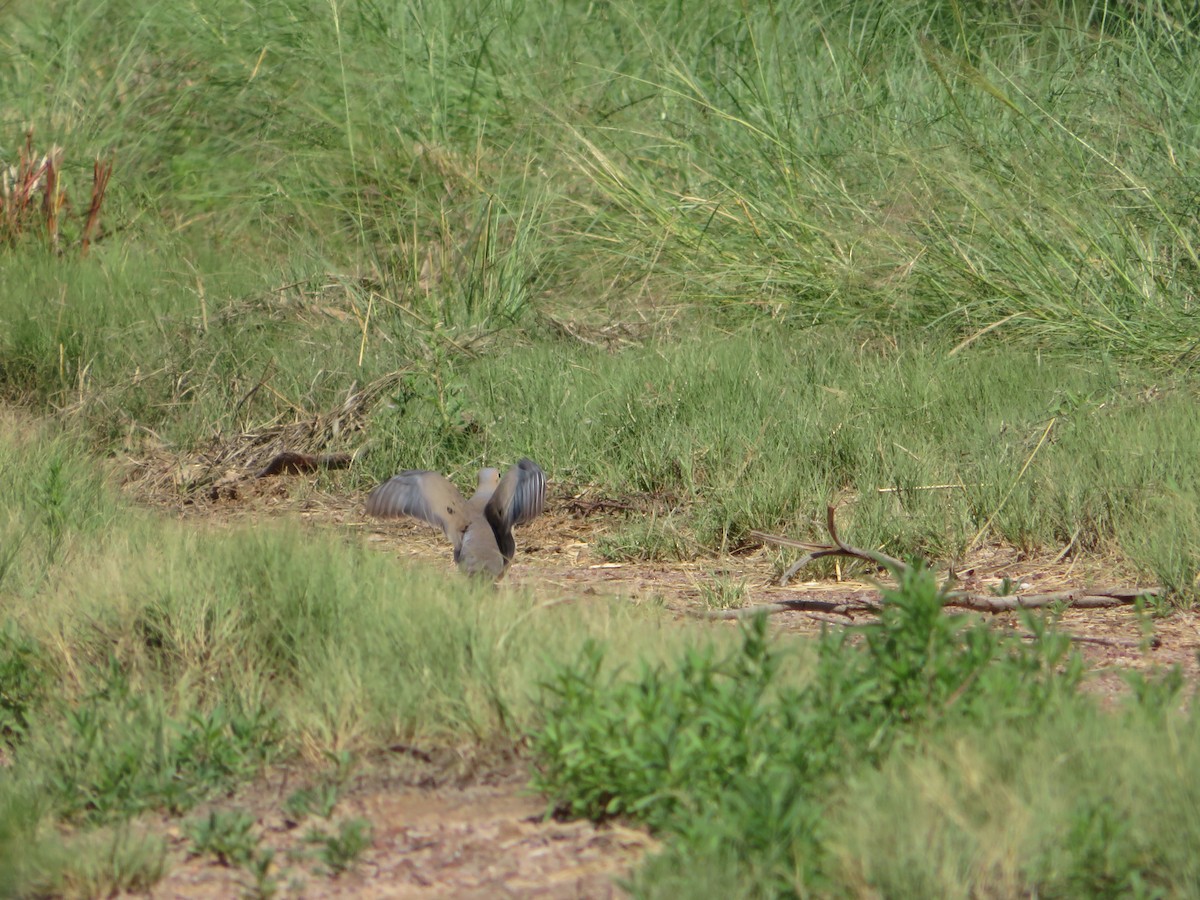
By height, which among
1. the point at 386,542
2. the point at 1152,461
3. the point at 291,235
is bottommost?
the point at 386,542

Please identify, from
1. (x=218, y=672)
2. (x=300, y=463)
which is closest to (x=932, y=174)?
(x=300, y=463)

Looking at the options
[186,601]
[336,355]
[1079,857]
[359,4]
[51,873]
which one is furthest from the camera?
[359,4]

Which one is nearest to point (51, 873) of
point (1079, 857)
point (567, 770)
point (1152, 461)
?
point (567, 770)

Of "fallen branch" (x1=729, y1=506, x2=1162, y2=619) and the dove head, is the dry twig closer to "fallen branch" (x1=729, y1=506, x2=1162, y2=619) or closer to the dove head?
"fallen branch" (x1=729, y1=506, x2=1162, y2=619)

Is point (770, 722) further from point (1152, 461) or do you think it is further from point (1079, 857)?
point (1152, 461)

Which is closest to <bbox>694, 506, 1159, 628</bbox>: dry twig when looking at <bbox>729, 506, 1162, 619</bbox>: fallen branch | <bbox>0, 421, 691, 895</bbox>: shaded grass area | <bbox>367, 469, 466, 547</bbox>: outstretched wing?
<bbox>729, 506, 1162, 619</bbox>: fallen branch

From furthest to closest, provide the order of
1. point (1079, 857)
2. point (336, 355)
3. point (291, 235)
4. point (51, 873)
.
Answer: point (291, 235)
point (336, 355)
point (51, 873)
point (1079, 857)

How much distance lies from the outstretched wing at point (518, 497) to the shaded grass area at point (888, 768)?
121cm

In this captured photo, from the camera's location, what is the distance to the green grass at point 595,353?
2830mm

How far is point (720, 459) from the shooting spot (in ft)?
17.5

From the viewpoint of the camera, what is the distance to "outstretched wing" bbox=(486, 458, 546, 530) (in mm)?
4254

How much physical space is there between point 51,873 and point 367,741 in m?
0.68

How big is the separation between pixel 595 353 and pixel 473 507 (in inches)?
90.4

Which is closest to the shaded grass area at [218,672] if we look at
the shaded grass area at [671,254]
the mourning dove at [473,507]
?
the mourning dove at [473,507]
